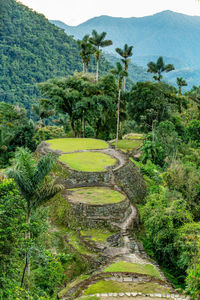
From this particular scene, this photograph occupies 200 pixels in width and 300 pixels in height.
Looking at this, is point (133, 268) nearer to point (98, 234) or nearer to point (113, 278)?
point (113, 278)

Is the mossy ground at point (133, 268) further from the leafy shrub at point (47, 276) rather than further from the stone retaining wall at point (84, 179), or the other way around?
the stone retaining wall at point (84, 179)

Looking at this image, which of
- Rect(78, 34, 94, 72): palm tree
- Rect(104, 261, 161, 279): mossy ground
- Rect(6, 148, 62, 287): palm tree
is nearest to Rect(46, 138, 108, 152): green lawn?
Rect(104, 261, 161, 279): mossy ground

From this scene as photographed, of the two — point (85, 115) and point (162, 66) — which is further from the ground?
point (162, 66)

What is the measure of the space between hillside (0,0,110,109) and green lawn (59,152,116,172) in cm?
4825

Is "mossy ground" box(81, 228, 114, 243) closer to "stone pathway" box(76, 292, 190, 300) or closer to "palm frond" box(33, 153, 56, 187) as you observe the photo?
"stone pathway" box(76, 292, 190, 300)

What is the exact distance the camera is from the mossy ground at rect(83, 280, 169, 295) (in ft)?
31.1

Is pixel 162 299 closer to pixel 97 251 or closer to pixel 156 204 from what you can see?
pixel 97 251

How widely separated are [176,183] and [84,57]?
71.8ft

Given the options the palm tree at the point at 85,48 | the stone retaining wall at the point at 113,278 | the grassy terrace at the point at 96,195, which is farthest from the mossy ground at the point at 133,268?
the palm tree at the point at 85,48

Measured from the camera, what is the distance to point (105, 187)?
18.5 metres

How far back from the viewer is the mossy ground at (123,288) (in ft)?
31.1

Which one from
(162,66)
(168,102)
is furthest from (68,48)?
(168,102)

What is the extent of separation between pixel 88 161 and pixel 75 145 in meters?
4.48

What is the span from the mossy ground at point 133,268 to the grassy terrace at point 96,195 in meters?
4.37
